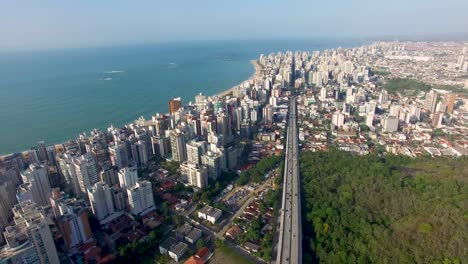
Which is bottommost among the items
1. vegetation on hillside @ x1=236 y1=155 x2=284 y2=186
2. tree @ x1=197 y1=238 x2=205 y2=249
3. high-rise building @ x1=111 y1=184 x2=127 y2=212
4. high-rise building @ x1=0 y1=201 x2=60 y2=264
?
tree @ x1=197 y1=238 x2=205 y2=249

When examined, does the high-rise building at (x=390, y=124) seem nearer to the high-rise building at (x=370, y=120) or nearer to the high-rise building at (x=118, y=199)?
the high-rise building at (x=370, y=120)

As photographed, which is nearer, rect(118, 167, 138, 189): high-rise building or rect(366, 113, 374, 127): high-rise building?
rect(118, 167, 138, 189): high-rise building

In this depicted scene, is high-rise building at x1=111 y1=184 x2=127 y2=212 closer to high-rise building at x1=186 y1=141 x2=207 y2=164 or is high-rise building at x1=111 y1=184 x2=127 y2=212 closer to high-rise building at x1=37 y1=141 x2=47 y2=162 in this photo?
A: high-rise building at x1=186 y1=141 x2=207 y2=164

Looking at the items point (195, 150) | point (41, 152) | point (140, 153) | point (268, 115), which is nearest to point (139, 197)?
point (195, 150)

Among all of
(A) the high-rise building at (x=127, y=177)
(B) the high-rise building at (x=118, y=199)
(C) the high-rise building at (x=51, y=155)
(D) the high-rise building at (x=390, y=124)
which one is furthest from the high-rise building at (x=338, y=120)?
(C) the high-rise building at (x=51, y=155)

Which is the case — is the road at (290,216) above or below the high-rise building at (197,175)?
below

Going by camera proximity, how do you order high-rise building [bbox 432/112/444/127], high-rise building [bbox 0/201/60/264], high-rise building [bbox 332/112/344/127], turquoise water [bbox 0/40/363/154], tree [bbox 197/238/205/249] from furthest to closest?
turquoise water [bbox 0/40/363/154] → high-rise building [bbox 332/112/344/127] → high-rise building [bbox 432/112/444/127] → tree [bbox 197/238/205/249] → high-rise building [bbox 0/201/60/264]

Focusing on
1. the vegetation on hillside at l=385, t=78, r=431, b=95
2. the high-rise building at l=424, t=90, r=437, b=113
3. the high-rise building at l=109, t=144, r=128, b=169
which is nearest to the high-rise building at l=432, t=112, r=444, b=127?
the high-rise building at l=424, t=90, r=437, b=113

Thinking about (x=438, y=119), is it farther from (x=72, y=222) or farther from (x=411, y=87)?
(x=72, y=222)
